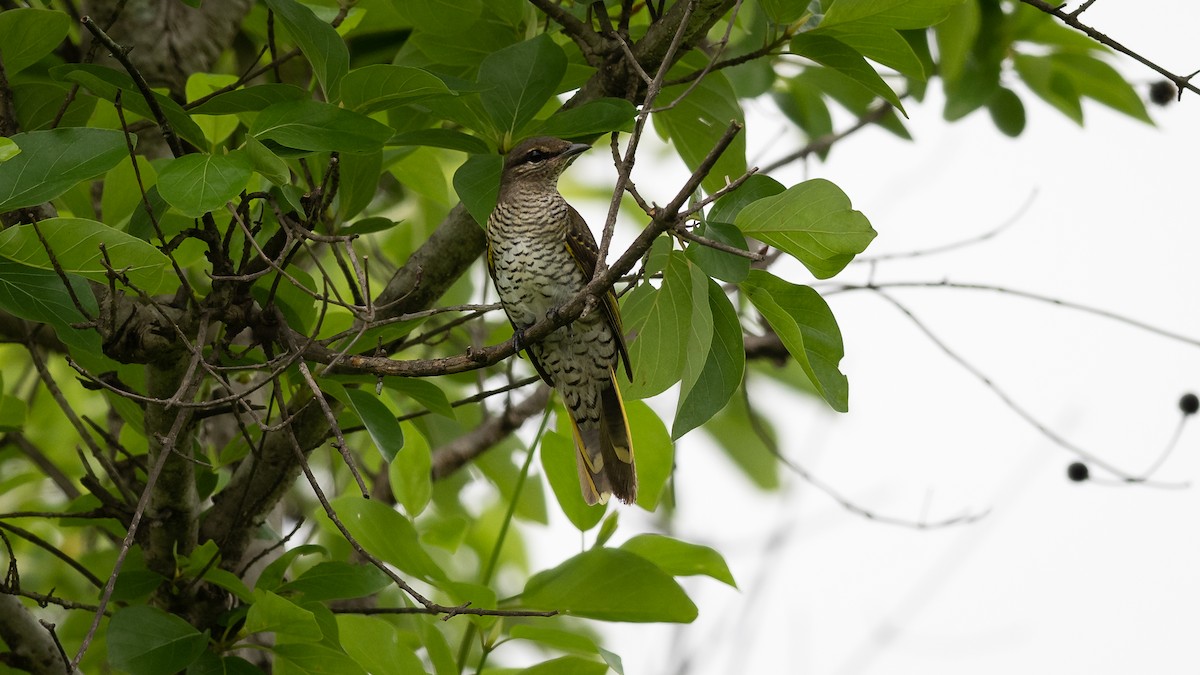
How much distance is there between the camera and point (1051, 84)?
3764 mm

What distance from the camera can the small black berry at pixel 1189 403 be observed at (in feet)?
12.5

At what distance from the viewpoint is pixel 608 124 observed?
7.63 ft

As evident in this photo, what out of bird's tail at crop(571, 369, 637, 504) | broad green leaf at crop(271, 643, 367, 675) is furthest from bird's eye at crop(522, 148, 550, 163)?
broad green leaf at crop(271, 643, 367, 675)

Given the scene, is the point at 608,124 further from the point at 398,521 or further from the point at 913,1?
the point at 398,521

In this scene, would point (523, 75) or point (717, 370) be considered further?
point (523, 75)

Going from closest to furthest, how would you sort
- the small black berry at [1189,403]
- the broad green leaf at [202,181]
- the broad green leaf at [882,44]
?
the broad green leaf at [202,181], the broad green leaf at [882,44], the small black berry at [1189,403]

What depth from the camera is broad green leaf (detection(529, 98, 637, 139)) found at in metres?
2.33

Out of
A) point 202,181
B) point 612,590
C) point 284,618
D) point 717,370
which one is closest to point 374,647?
point 284,618

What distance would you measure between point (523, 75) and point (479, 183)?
25 cm

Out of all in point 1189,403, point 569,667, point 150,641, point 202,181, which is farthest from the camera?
point 1189,403

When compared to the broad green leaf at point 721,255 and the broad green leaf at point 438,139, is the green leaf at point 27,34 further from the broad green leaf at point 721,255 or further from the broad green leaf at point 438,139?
the broad green leaf at point 721,255

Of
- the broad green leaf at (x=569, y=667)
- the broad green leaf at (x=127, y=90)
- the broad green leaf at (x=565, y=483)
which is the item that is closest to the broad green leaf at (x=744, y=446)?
the broad green leaf at (x=565, y=483)

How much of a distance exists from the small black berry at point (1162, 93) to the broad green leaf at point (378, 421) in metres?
3.00

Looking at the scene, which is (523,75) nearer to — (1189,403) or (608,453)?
(608,453)
